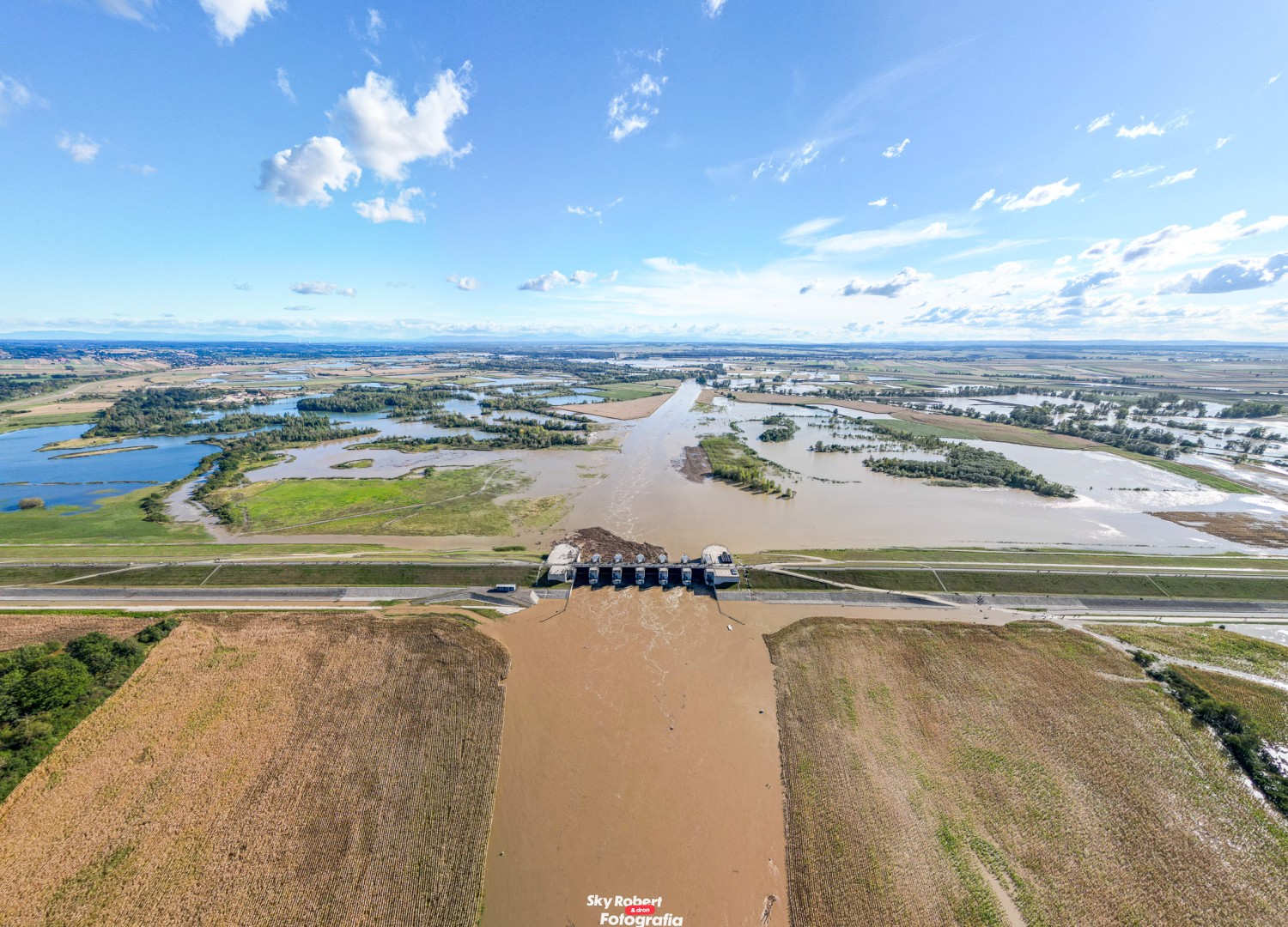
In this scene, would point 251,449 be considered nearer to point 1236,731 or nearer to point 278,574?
point 278,574

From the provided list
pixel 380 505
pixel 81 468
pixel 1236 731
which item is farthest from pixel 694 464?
pixel 81 468

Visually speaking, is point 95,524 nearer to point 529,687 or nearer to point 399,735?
point 399,735

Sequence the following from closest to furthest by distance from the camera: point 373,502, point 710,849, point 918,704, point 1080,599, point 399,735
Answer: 1. point 710,849
2. point 399,735
3. point 918,704
4. point 1080,599
5. point 373,502

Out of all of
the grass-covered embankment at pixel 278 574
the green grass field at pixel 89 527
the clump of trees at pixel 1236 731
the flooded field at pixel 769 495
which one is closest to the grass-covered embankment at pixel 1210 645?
the clump of trees at pixel 1236 731

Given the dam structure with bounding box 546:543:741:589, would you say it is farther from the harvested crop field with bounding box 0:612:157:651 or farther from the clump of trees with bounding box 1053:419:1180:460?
the clump of trees with bounding box 1053:419:1180:460

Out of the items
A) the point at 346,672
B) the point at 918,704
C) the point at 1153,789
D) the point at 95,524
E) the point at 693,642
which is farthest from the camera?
the point at 95,524

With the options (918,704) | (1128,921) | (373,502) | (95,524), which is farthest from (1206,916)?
(95,524)
